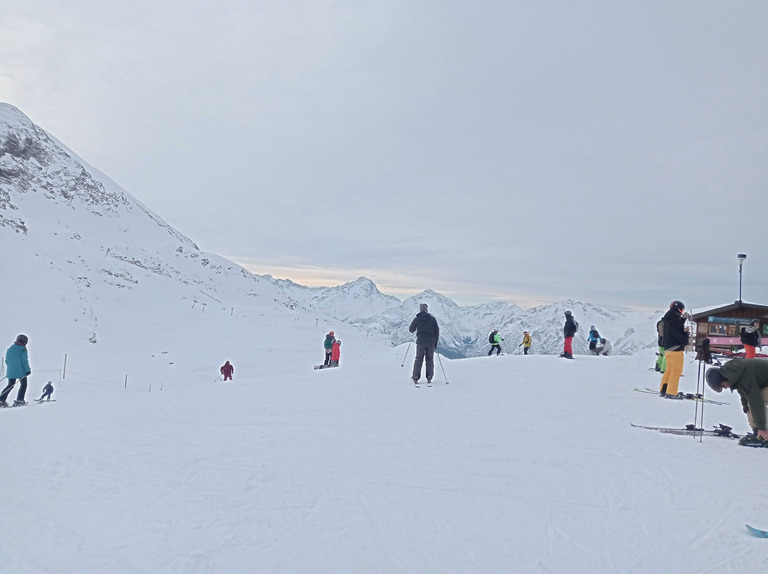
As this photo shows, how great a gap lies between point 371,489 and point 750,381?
5740 millimetres

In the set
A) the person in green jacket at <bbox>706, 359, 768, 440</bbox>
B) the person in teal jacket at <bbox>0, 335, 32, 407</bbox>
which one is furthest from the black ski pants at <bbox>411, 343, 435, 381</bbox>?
the person in teal jacket at <bbox>0, 335, 32, 407</bbox>

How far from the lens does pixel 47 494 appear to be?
17.8 feet

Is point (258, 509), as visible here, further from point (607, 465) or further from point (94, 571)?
point (607, 465)

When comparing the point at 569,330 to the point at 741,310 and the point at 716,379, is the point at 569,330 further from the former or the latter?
the point at 741,310

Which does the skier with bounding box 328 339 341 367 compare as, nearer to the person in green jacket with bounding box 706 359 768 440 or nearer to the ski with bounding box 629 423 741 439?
the ski with bounding box 629 423 741 439

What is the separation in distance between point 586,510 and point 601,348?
65.4ft

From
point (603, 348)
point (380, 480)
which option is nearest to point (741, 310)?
point (603, 348)

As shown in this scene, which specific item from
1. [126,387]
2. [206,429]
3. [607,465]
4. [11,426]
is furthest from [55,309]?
[607,465]

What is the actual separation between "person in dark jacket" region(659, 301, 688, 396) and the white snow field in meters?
0.82

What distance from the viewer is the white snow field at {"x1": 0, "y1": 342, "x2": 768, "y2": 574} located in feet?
13.9

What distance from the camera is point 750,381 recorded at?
22.2 ft

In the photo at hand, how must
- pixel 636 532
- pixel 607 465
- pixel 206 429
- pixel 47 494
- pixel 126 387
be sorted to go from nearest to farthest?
→ pixel 636 532 < pixel 47 494 < pixel 607 465 < pixel 206 429 < pixel 126 387

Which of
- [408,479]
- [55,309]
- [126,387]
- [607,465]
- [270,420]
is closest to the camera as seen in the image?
[408,479]

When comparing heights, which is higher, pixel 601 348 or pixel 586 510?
pixel 601 348
